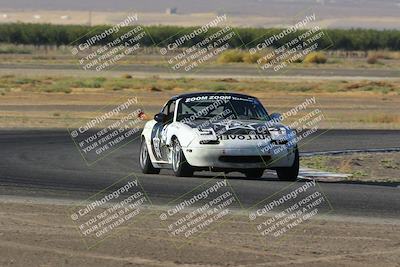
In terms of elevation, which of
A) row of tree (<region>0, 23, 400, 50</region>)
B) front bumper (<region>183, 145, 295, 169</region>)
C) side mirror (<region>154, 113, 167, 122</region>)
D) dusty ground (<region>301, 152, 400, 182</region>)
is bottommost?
row of tree (<region>0, 23, 400, 50</region>)

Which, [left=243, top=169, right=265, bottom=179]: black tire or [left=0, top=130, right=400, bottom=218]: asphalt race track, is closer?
[left=0, top=130, right=400, bottom=218]: asphalt race track

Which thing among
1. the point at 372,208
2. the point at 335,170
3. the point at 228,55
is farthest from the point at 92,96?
the point at 228,55

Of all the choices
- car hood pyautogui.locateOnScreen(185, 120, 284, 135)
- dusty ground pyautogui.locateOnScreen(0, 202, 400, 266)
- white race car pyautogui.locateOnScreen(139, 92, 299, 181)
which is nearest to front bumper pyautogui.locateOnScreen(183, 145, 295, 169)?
white race car pyautogui.locateOnScreen(139, 92, 299, 181)

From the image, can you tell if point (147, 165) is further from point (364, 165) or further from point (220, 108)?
point (364, 165)

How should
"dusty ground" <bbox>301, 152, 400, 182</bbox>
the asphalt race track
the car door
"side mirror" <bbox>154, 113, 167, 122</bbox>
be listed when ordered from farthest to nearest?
"dusty ground" <bbox>301, 152, 400, 182</bbox> < "side mirror" <bbox>154, 113, 167, 122</bbox> < the car door < the asphalt race track

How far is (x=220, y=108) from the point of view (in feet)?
60.6

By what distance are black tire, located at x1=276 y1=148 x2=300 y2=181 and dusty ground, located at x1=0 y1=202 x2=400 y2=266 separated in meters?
4.42

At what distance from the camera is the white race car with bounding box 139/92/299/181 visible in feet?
57.1

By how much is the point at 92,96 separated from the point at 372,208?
4049cm

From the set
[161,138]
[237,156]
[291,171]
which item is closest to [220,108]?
Result: [161,138]

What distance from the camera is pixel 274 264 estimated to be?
10.1 metres

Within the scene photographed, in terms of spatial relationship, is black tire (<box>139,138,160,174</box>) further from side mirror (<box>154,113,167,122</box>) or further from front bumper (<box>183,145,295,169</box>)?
front bumper (<box>183,145,295,169</box>)

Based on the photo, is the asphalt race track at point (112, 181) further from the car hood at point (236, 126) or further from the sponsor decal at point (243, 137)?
the car hood at point (236, 126)

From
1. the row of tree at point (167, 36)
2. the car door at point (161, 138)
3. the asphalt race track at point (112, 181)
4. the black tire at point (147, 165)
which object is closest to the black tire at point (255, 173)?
the asphalt race track at point (112, 181)
